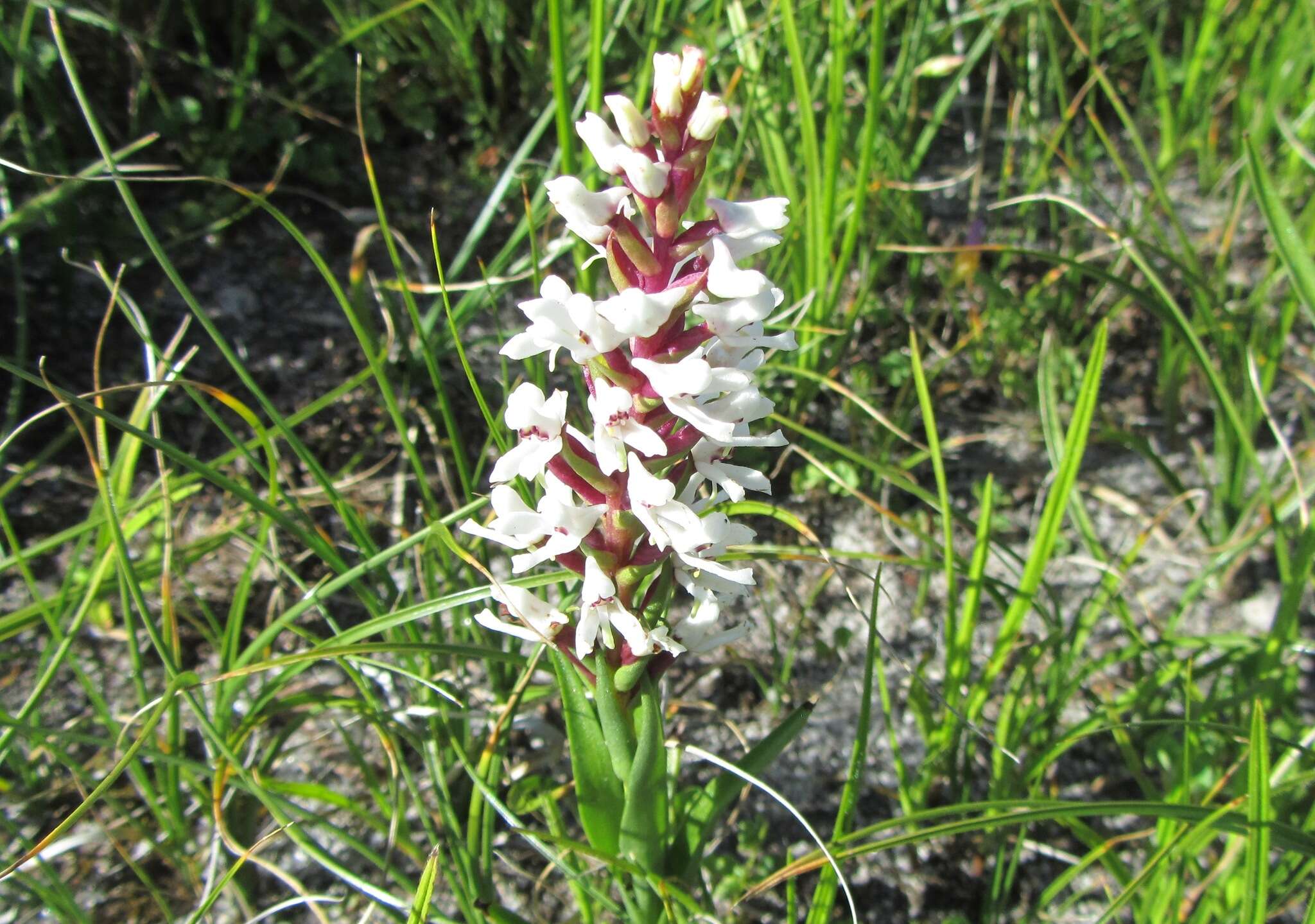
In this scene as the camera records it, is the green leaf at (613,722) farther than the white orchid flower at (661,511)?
Yes

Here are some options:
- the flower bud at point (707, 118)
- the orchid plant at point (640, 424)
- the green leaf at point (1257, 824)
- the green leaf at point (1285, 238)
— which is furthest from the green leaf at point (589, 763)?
the green leaf at point (1285, 238)

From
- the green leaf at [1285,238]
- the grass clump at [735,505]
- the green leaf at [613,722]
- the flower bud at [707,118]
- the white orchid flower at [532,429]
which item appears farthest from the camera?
the green leaf at [1285,238]

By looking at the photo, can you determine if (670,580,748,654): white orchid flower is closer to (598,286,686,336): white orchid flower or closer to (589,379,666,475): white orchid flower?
(589,379,666,475): white orchid flower

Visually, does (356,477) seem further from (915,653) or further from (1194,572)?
(1194,572)

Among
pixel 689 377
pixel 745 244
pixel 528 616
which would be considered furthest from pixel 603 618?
pixel 745 244

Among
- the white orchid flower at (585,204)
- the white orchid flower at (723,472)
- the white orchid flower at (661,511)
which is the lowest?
the white orchid flower at (723,472)

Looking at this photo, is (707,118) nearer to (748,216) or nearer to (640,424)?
(748,216)

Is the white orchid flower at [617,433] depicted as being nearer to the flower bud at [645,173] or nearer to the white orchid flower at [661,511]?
the white orchid flower at [661,511]
